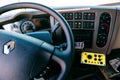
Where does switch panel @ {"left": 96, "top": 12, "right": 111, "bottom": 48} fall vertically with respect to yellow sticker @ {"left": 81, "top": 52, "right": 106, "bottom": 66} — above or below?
above

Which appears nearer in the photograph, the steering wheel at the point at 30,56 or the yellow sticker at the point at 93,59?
the steering wheel at the point at 30,56

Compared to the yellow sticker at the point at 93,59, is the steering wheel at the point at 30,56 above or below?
above

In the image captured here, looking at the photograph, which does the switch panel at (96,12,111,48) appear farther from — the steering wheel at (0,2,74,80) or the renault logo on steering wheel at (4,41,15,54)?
the renault logo on steering wheel at (4,41,15,54)

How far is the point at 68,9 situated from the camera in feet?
3.60

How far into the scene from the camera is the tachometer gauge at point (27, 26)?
1102 millimetres

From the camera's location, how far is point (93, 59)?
3.44ft

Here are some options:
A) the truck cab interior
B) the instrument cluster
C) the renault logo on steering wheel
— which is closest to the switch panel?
the truck cab interior

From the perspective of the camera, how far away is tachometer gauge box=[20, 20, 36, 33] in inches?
43.4

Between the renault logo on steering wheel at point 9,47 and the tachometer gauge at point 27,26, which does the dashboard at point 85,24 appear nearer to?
the tachometer gauge at point 27,26

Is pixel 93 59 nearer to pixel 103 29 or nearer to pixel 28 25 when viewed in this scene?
pixel 103 29

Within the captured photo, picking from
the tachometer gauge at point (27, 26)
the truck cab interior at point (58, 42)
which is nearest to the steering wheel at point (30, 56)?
the truck cab interior at point (58, 42)

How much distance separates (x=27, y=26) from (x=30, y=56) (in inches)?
11.2

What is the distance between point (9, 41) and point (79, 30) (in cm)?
36

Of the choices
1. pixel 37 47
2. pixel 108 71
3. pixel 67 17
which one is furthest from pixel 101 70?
pixel 37 47
